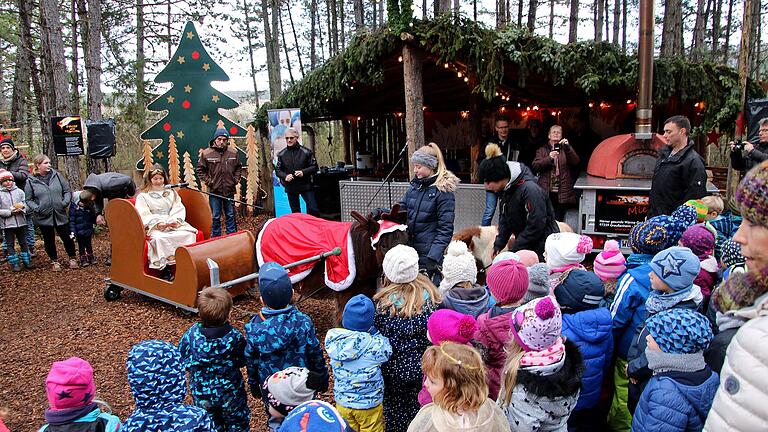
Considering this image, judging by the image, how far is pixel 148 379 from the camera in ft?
6.21

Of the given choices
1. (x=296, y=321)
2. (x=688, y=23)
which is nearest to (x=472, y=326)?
(x=296, y=321)

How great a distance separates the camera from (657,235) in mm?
2953

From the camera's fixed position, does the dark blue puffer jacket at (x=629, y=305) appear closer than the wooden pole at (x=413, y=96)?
Yes

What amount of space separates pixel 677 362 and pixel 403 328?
127 centimetres

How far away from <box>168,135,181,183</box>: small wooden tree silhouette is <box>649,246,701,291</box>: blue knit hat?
9.66 m

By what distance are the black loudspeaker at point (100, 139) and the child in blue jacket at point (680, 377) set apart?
377 inches

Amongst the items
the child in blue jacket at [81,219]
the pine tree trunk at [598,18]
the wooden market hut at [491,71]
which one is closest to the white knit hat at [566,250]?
the wooden market hut at [491,71]

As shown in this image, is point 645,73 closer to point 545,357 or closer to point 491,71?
point 491,71

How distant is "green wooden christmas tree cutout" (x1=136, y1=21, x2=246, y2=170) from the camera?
980cm

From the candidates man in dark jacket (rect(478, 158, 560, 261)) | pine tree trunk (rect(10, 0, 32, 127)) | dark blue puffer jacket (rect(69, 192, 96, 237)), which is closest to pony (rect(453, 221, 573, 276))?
man in dark jacket (rect(478, 158, 560, 261))

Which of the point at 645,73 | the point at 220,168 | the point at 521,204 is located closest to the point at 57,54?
the point at 220,168

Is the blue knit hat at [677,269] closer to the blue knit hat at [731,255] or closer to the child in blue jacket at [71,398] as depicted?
the blue knit hat at [731,255]

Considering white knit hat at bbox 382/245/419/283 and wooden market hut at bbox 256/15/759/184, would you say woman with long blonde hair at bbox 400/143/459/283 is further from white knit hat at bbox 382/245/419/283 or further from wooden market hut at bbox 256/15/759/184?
wooden market hut at bbox 256/15/759/184

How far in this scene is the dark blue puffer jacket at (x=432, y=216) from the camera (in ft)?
13.4
